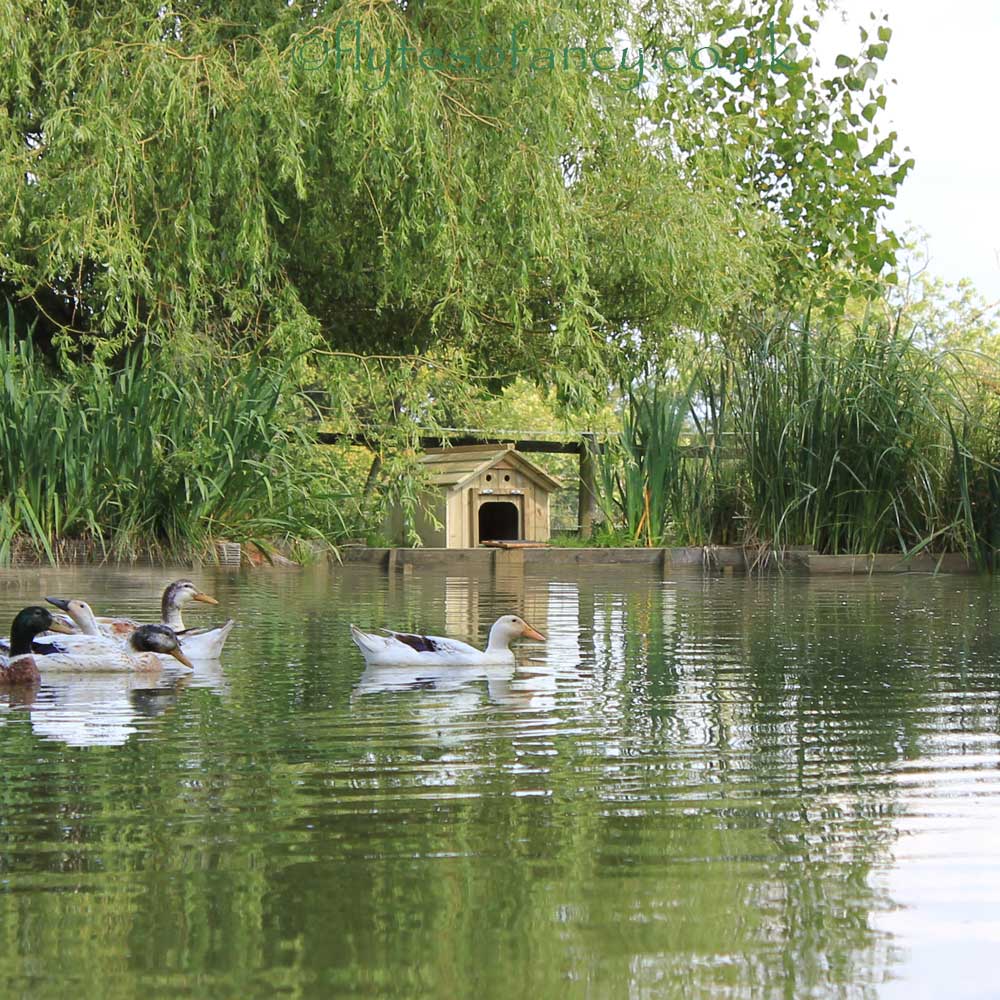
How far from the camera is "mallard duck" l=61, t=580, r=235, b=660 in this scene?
6910mm

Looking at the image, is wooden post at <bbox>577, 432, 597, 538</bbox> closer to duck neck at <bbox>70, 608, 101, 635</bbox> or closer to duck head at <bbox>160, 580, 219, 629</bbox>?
duck head at <bbox>160, 580, 219, 629</bbox>

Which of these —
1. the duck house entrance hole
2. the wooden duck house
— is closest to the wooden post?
the wooden duck house

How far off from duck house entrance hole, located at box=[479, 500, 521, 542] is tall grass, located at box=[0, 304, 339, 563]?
10948 millimetres

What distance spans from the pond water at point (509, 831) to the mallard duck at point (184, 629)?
0.26 m

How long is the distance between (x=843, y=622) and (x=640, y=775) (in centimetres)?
521

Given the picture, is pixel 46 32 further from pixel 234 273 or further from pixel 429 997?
pixel 429 997

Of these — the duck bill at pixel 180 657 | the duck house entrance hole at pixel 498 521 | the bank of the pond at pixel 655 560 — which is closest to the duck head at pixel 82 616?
the duck bill at pixel 180 657

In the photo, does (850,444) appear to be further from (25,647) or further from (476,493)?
(25,647)

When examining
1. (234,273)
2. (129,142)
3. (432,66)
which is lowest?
(234,273)

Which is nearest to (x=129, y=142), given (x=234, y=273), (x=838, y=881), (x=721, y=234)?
(x=234, y=273)

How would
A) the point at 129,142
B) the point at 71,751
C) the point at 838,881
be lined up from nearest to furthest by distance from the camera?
the point at 838,881
the point at 71,751
the point at 129,142

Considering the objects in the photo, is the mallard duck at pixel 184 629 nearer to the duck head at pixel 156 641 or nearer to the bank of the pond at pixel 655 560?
the duck head at pixel 156 641

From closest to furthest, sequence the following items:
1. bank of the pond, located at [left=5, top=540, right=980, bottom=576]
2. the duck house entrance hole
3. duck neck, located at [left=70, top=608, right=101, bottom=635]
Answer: duck neck, located at [left=70, top=608, right=101, bottom=635]
bank of the pond, located at [left=5, top=540, right=980, bottom=576]
the duck house entrance hole

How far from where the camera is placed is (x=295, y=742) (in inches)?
182
